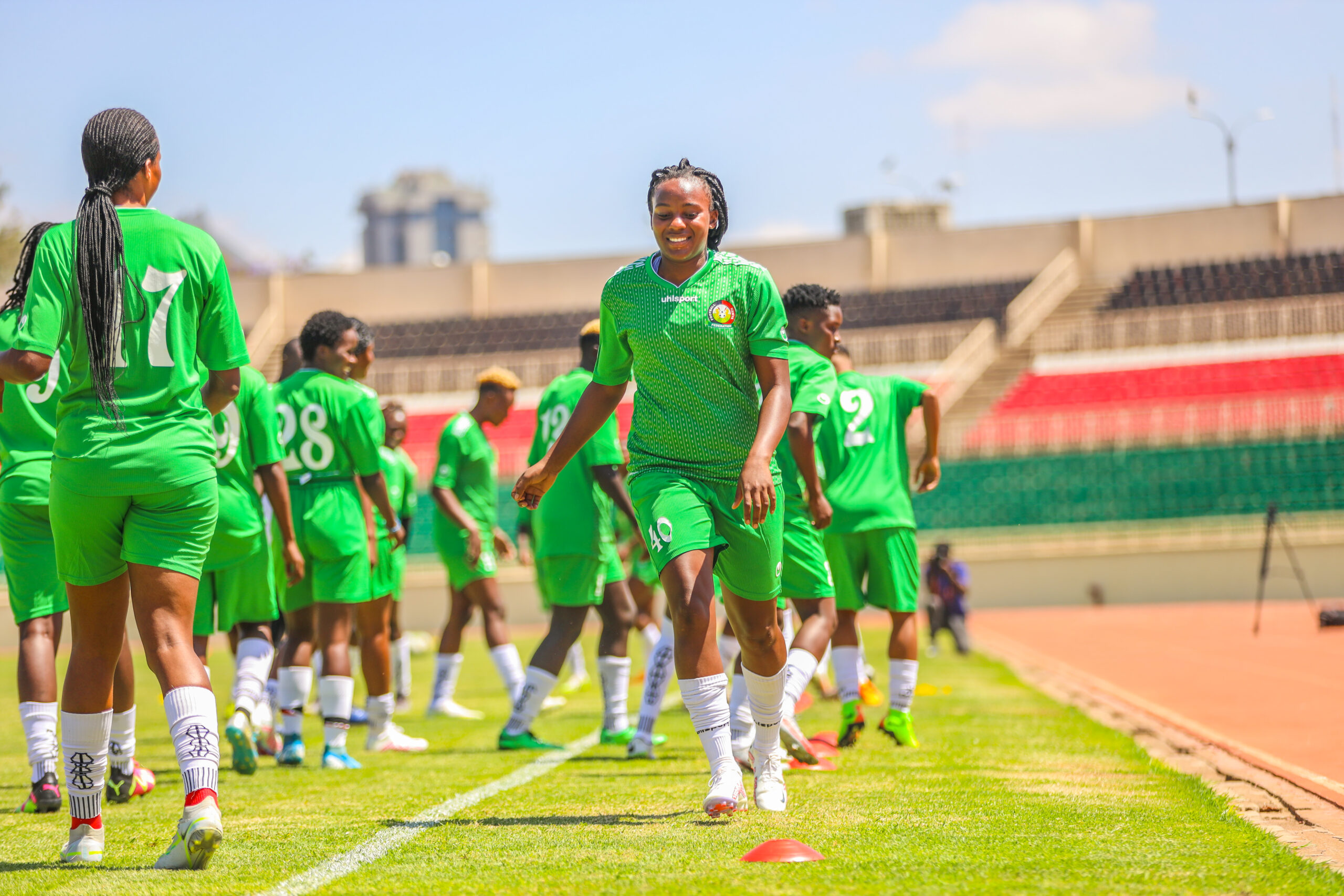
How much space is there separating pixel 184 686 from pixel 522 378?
106 feet

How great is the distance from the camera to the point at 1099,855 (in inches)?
154

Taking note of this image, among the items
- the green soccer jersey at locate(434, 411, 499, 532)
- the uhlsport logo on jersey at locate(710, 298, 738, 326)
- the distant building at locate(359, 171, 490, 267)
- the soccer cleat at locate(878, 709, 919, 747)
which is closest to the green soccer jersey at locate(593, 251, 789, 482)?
the uhlsport logo on jersey at locate(710, 298, 738, 326)

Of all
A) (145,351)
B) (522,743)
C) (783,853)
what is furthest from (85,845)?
(522,743)

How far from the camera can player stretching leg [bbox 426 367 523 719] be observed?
8469 millimetres

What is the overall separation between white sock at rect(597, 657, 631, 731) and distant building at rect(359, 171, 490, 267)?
132066 mm

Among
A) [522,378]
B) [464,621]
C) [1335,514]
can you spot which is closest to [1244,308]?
[1335,514]

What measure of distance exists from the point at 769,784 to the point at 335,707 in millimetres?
2864

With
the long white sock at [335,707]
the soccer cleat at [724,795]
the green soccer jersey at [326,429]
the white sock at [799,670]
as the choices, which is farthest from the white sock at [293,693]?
the soccer cleat at [724,795]

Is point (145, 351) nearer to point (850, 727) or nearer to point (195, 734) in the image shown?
point (195, 734)

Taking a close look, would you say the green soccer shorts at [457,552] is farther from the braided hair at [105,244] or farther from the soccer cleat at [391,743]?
the braided hair at [105,244]

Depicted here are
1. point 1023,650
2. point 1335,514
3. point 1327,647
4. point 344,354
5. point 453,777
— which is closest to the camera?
point 453,777

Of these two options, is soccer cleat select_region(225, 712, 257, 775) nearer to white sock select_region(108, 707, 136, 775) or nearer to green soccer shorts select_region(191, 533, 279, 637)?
green soccer shorts select_region(191, 533, 279, 637)

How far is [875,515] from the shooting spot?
710cm

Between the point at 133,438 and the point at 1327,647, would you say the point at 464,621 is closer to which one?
the point at 133,438
